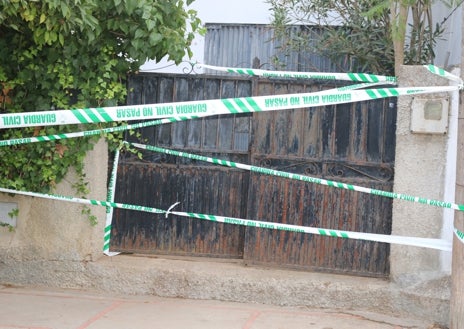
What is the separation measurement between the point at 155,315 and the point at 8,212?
185cm

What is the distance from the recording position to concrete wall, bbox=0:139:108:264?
21.0ft

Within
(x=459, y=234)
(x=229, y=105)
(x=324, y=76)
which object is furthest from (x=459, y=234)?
(x=229, y=105)

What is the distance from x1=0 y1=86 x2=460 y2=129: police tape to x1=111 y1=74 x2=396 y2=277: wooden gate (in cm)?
86

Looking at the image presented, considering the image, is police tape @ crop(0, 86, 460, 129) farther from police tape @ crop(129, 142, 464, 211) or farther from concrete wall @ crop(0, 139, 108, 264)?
concrete wall @ crop(0, 139, 108, 264)

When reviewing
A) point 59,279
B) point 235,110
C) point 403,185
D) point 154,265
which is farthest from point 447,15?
point 59,279

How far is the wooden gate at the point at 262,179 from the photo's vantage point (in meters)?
6.12

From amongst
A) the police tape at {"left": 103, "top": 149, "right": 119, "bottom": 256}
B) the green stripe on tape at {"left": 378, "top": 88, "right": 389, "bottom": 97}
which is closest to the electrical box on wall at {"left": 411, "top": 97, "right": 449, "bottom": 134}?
the green stripe on tape at {"left": 378, "top": 88, "right": 389, "bottom": 97}

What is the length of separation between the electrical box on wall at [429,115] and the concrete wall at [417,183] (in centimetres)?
5

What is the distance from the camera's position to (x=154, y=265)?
6.26 metres

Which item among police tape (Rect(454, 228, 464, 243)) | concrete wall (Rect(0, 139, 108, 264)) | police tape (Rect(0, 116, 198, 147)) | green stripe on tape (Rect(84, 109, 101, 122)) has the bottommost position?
concrete wall (Rect(0, 139, 108, 264))

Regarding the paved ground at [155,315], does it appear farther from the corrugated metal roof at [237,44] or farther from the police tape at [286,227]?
the corrugated metal roof at [237,44]

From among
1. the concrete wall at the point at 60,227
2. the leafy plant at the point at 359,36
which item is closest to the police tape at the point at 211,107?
the concrete wall at the point at 60,227

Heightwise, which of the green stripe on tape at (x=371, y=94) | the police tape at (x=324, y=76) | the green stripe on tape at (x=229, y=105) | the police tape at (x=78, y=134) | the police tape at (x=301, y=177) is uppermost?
the police tape at (x=324, y=76)

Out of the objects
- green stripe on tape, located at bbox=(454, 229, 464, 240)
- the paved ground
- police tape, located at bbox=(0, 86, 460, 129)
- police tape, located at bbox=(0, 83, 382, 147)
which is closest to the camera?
green stripe on tape, located at bbox=(454, 229, 464, 240)
